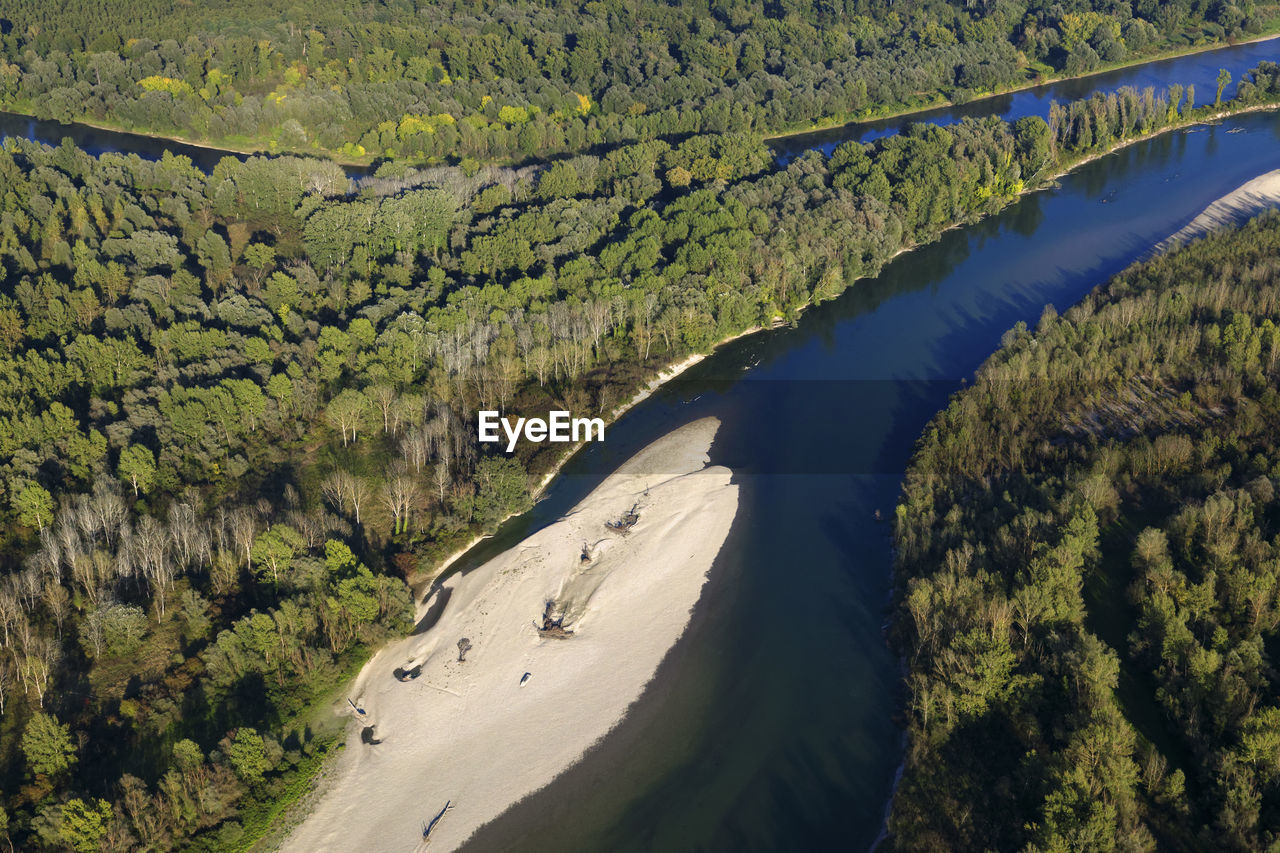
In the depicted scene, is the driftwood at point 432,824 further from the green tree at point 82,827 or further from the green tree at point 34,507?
the green tree at point 34,507

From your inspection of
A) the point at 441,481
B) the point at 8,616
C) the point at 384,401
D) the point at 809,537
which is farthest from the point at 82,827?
the point at 809,537

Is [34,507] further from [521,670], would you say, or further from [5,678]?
[521,670]

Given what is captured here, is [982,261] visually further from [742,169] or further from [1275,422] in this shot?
[1275,422]

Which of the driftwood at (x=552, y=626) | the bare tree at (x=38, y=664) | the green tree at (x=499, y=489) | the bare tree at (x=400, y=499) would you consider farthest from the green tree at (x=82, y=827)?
the green tree at (x=499, y=489)

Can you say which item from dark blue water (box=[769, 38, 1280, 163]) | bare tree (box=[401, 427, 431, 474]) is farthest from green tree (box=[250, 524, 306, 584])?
dark blue water (box=[769, 38, 1280, 163])

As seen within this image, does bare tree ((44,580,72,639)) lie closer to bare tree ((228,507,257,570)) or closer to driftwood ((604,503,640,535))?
bare tree ((228,507,257,570))

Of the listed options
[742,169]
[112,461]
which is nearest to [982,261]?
[742,169]

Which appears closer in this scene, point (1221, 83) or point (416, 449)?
point (416, 449)
